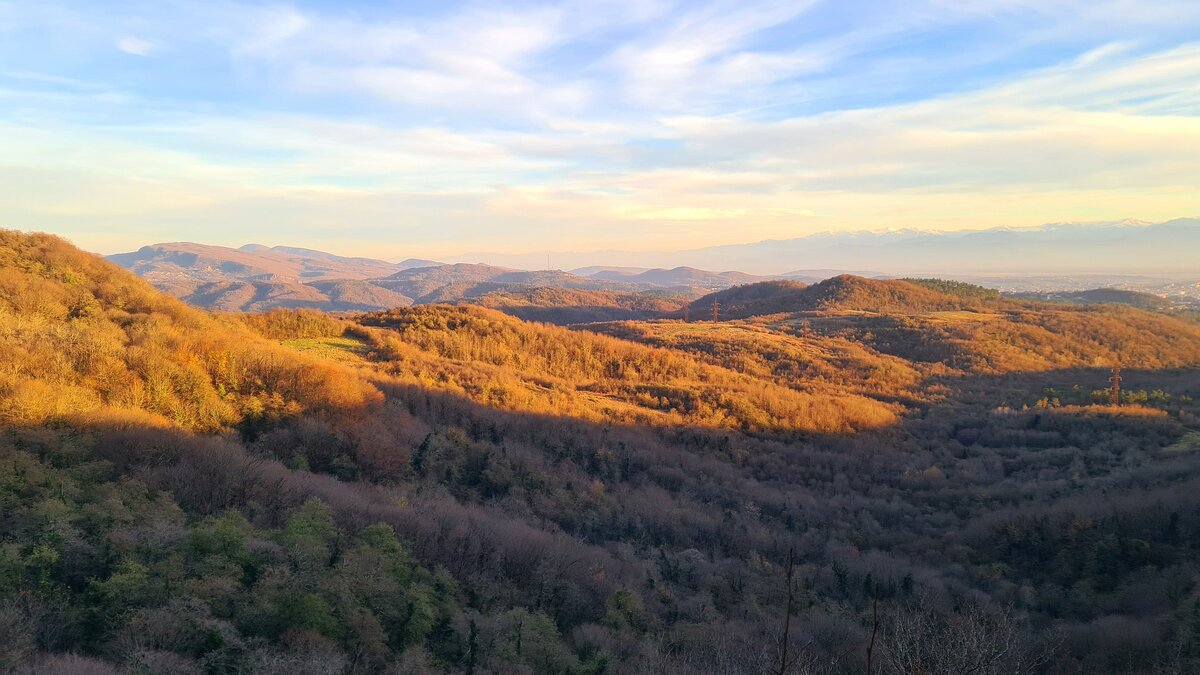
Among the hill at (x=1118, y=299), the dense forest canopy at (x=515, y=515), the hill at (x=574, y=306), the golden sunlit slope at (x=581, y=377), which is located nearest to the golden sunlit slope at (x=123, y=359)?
the dense forest canopy at (x=515, y=515)

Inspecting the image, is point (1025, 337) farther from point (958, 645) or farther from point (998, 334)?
point (958, 645)

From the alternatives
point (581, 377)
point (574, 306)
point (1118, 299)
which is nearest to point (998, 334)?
point (581, 377)

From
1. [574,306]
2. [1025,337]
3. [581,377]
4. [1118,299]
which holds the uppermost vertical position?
[1118,299]

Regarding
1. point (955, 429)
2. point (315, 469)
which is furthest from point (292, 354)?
point (955, 429)

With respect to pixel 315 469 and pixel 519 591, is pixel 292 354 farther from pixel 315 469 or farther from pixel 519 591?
A: pixel 519 591

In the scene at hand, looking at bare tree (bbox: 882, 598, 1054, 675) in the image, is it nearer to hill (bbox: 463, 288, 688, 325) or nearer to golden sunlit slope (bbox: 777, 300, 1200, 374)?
golden sunlit slope (bbox: 777, 300, 1200, 374)
